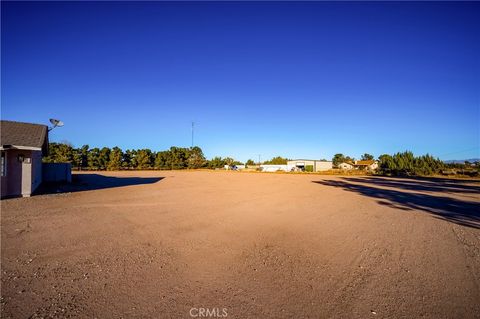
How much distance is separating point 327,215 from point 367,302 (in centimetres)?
600

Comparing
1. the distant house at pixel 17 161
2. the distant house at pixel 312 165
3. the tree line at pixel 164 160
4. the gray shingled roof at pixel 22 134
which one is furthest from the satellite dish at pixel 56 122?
the distant house at pixel 312 165

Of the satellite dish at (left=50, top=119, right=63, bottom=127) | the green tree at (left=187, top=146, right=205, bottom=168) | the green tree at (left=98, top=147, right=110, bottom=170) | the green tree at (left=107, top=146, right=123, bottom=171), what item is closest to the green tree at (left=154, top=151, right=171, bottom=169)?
the green tree at (left=187, top=146, right=205, bottom=168)

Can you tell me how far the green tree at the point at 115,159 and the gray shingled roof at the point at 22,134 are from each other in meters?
44.1

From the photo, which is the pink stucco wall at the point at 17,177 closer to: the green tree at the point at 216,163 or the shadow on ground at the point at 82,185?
the shadow on ground at the point at 82,185

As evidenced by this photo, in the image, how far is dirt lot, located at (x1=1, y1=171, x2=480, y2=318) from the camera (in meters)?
3.13

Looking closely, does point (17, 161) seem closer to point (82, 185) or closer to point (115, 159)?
point (82, 185)

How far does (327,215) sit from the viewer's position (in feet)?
29.6

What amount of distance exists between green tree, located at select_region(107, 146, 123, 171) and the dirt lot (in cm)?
5289

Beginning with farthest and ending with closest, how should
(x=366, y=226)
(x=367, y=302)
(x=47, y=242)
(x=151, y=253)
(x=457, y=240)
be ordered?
(x=366, y=226)
(x=457, y=240)
(x=47, y=242)
(x=151, y=253)
(x=367, y=302)

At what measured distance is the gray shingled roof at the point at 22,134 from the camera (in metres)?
11.8

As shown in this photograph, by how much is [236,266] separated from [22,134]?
15.8 metres

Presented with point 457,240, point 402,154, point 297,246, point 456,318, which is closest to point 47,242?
point 297,246

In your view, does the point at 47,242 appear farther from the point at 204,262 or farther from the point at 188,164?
the point at 188,164

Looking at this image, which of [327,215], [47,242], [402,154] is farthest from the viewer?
[402,154]
